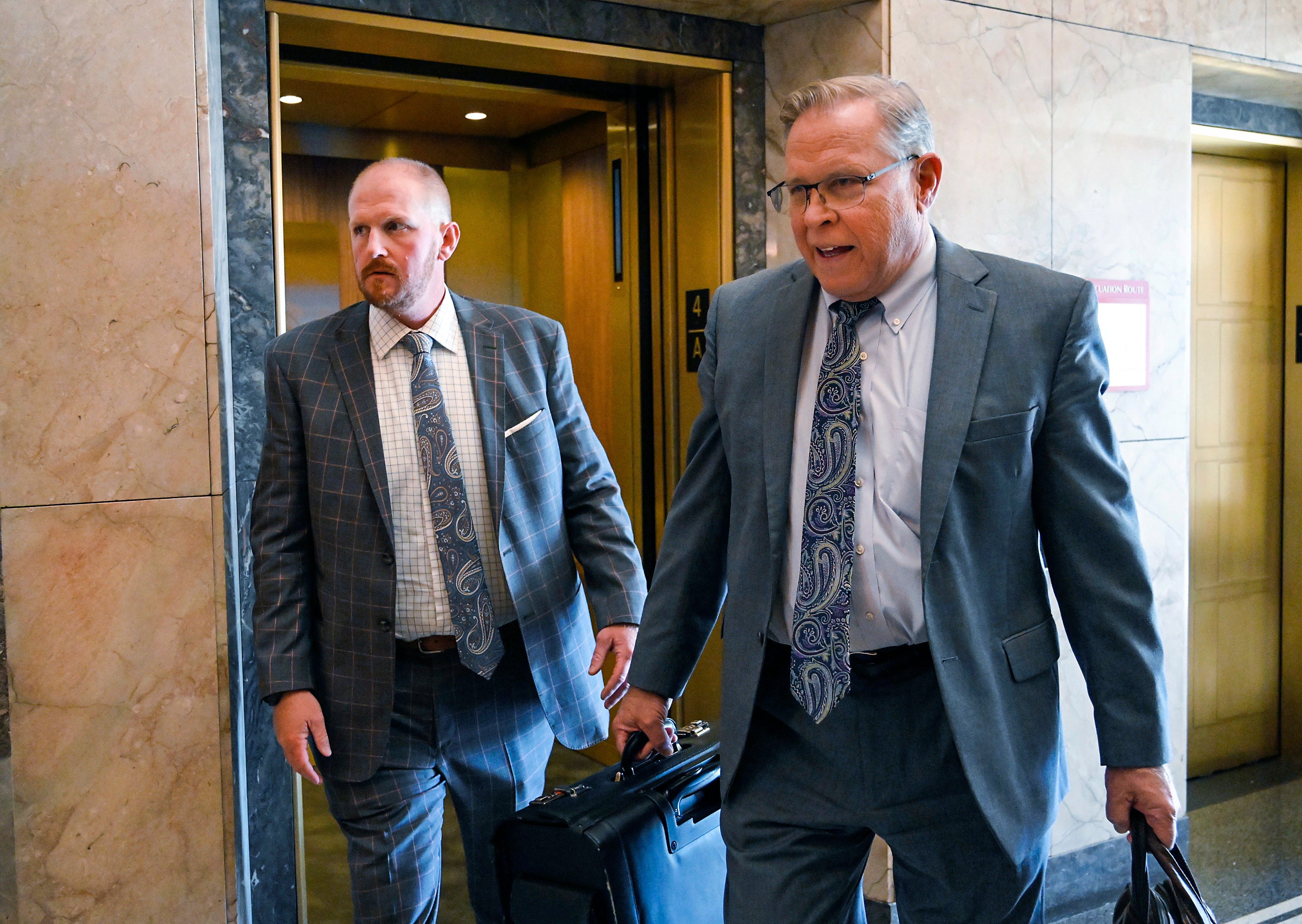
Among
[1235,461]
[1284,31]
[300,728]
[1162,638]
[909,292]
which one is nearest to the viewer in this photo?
[909,292]

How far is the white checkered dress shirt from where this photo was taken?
2371 millimetres

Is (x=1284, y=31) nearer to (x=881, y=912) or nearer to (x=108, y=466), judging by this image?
(x=881, y=912)

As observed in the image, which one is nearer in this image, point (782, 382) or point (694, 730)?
point (782, 382)

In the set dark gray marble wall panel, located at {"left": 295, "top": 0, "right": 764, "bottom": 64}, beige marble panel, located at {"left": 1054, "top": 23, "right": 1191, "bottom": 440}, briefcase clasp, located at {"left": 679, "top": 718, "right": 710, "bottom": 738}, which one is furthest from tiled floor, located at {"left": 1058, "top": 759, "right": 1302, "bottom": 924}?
dark gray marble wall panel, located at {"left": 295, "top": 0, "right": 764, "bottom": 64}

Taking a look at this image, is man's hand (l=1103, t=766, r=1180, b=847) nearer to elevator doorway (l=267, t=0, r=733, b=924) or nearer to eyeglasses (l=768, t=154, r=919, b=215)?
eyeglasses (l=768, t=154, r=919, b=215)

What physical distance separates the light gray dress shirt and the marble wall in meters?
1.33

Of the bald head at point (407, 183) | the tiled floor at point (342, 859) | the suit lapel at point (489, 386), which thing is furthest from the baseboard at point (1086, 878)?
the bald head at point (407, 183)

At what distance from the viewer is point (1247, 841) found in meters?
4.36

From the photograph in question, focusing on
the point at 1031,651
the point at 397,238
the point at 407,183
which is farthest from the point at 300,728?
the point at 1031,651

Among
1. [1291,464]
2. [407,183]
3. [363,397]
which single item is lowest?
[1291,464]

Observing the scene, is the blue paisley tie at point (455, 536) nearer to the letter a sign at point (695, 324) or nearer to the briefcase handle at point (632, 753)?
the briefcase handle at point (632, 753)

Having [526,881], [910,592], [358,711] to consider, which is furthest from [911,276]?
[358,711]

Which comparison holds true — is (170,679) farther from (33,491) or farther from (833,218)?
(833,218)

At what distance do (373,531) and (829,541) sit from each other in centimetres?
97
